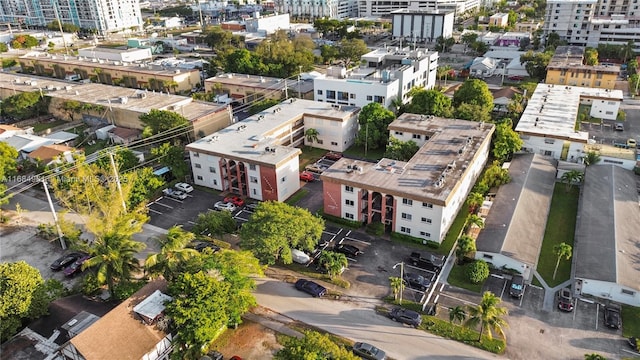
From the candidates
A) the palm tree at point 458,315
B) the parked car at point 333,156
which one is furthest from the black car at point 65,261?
the palm tree at point 458,315

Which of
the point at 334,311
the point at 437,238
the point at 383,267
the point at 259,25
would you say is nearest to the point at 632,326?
the point at 437,238

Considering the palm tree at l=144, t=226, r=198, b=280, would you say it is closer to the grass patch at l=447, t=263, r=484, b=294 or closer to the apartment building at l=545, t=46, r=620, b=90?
the grass patch at l=447, t=263, r=484, b=294

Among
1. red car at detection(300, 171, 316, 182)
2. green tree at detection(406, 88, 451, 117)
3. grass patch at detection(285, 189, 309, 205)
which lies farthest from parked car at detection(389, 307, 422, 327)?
green tree at detection(406, 88, 451, 117)

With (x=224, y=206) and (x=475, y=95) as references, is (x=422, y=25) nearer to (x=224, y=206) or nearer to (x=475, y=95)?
(x=475, y=95)

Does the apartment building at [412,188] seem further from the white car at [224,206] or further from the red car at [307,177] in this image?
the white car at [224,206]

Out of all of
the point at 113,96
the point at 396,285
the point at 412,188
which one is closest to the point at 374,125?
the point at 412,188

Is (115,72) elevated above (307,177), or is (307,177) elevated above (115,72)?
(115,72)
